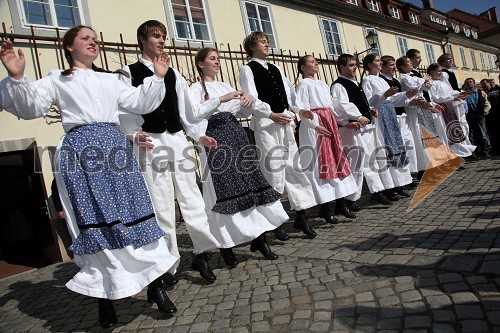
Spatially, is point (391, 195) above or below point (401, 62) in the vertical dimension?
below

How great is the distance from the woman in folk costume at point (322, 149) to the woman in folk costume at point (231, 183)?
1.01 meters

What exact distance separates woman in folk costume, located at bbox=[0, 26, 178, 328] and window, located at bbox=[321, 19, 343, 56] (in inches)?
430

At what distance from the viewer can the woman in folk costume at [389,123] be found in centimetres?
499

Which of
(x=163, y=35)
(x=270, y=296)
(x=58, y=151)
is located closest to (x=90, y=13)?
(x=163, y=35)

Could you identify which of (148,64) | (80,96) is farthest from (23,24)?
(80,96)

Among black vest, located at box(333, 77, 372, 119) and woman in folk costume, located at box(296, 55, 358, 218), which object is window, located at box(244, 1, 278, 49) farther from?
woman in folk costume, located at box(296, 55, 358, 218)

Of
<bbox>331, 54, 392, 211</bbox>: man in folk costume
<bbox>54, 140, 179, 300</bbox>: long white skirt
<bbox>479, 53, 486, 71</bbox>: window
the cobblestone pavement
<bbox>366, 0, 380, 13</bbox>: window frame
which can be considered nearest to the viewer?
the cobblestone pavement

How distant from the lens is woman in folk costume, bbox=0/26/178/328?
2330 mm

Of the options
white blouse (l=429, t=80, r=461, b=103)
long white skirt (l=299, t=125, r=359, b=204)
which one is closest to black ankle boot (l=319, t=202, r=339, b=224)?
long white skirt (l=299, t=125, r=359, b=204)

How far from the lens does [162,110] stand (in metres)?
2.96

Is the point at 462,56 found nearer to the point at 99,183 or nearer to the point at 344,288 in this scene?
the point at 344,288

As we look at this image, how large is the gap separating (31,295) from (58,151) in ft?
7.31

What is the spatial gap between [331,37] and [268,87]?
1001 centimetres

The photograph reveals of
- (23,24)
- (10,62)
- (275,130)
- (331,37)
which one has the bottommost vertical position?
(275,130)
